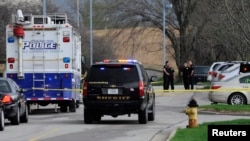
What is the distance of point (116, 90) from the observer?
69.2 feet

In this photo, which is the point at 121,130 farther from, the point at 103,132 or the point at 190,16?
the point at 190,16

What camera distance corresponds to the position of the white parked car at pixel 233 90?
2931cm

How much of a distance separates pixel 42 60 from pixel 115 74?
20.9 ft

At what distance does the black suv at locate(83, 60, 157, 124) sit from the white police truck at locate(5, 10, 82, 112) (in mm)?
5657

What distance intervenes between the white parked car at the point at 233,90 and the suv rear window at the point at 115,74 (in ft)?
29.4

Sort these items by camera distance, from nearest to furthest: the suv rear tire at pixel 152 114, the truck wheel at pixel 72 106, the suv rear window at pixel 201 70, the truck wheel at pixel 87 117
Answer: the truck wheel at pixel 87 117, the suv rear tire at pixel 152 114, the truck wheel at pixel 72 106, the suv rear window at pixel 201 70

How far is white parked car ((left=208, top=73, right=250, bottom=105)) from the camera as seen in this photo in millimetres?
29312

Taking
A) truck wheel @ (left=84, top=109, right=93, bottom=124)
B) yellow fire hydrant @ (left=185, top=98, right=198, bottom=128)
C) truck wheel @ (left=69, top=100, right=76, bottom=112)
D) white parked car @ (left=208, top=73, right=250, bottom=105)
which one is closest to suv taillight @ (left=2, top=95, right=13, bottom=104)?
truck wheel @ (left=84, top=109, right=93, bottom=124)

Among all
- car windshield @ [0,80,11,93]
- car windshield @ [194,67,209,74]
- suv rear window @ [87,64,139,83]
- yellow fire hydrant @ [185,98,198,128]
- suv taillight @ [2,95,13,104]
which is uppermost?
car windshield @ [194,67,209,74]

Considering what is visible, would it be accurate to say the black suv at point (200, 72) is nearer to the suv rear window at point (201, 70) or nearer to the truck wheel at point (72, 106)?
the suv rear window at point (201, 70)

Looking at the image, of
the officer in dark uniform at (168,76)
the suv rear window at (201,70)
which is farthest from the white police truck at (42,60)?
the suv rear window at (201,70)

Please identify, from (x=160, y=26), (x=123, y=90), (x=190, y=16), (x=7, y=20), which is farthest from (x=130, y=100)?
(x=160, y=26)

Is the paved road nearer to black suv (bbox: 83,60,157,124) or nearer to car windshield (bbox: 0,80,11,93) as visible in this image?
black suv (bbox: 83,60,157,124)

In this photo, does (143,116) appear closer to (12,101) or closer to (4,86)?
(12,101)
